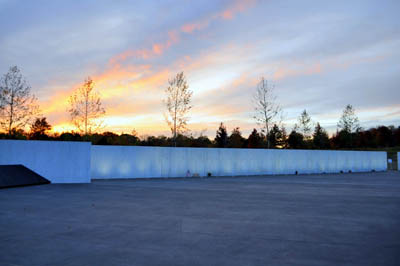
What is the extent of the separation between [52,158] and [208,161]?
467 inches

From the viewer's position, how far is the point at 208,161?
24.6 metres

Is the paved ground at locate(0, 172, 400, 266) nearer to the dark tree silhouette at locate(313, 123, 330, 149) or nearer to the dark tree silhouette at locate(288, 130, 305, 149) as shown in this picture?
the dark tree silhouette at locate(288, 130, 305, 149)

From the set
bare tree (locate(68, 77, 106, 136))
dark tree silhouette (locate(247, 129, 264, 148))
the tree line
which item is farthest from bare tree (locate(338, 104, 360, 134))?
bare tree (locate(68, 77, 106, 136))

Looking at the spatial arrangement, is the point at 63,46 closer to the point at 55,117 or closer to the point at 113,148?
the point at 113,148

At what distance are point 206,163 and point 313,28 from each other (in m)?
12.9

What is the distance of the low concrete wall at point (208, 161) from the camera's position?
20.6 metres

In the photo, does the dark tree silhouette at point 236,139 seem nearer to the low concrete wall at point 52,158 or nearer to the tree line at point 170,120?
the tree line at point 170,120

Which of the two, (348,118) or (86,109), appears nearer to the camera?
(86,109)

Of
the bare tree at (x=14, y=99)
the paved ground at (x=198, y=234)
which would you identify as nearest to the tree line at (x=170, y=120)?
the bare tree at (x=14, y=99)

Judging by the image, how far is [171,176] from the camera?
2308 centimetres

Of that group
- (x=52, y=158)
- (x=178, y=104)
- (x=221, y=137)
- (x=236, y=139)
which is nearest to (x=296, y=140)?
(x=236, y=139)

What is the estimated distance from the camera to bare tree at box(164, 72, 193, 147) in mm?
32469

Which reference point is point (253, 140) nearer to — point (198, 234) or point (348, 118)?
point (348, 118)

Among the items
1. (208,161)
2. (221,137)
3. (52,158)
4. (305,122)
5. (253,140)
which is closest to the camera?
(52,158)
